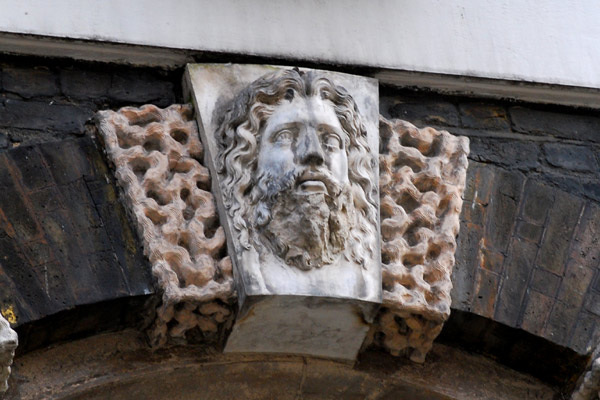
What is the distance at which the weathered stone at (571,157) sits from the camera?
4906mm

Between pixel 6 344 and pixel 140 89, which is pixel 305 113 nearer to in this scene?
pixel 140 89

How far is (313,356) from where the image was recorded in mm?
4402

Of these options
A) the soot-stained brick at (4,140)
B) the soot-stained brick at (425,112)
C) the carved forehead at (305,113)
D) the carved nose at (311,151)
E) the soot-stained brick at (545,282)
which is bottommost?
the soot-stained brick at (545,282)

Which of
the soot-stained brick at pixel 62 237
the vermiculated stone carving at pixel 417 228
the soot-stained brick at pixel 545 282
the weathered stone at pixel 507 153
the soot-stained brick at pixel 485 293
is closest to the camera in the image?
the soot-stained brick at pixel 62 237

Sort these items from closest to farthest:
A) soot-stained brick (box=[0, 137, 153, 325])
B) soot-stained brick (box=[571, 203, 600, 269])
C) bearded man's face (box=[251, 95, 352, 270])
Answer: soot-stained brick (box=[0, 137, 153, 325]) → bearded man's face (box=[251, 95, 352, 270]) → soot-stained brick (box=[571, 203, 600, 269])

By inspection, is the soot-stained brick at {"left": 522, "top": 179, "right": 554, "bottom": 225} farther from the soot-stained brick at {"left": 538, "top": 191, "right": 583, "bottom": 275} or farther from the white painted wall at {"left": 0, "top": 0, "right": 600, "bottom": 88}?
the white painted wall at {"left": 0, "top": 0, "right": 600, "bottom": 88}

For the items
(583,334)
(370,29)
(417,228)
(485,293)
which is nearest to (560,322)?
(583,334)

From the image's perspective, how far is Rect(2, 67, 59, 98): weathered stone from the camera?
4520 mm

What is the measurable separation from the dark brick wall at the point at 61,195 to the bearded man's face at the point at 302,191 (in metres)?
0.38

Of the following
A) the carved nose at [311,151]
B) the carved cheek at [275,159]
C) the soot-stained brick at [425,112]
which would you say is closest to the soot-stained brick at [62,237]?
the carved cheek at [275,159]

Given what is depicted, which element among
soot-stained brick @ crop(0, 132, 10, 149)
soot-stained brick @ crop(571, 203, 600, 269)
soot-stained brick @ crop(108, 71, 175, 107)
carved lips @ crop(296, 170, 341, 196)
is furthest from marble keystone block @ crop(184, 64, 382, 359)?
soot-stained brick @ crop(571, 203, 600, 269)

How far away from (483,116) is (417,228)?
626 mm

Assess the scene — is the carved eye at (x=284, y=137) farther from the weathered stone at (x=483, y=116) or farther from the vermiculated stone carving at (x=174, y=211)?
the weathered stone at (x=483, y=116)

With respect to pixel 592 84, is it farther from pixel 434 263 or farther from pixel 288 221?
pixel 288 221
